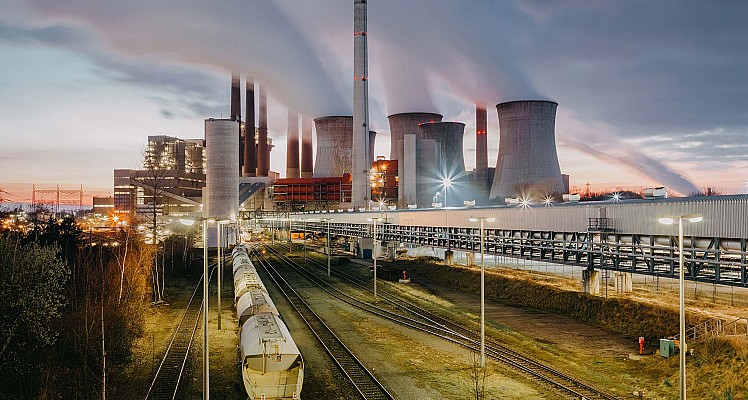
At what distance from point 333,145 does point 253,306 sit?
8614 cm

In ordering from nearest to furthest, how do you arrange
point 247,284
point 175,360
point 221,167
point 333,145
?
1. point 175,360
2. point 247,284
3. point 221,167
4. point 333,145

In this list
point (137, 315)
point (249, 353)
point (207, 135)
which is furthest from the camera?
point (207, 135)

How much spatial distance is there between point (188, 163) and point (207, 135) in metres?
69.4

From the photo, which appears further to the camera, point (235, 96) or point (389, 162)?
point (235, 96)

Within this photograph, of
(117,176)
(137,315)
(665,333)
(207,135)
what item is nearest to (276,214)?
(207,135)

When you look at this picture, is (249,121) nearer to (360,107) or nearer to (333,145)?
(333,145)

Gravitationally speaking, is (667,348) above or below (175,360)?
above

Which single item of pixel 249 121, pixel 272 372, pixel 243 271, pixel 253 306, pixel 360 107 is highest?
pixel 249 121

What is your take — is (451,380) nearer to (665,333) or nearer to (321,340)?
(321,340)

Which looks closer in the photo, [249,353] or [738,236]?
[249,353]

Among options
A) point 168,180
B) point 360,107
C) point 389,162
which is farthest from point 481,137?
point 168,180

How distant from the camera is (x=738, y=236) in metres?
19.5

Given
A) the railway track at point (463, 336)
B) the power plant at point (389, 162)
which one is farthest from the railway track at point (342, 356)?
the power plant at point (389, 162)

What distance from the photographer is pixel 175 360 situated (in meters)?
21.9
